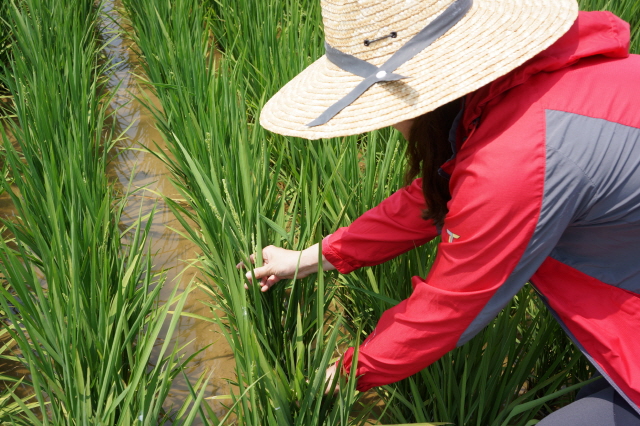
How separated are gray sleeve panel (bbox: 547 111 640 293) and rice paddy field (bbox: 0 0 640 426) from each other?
0.35m

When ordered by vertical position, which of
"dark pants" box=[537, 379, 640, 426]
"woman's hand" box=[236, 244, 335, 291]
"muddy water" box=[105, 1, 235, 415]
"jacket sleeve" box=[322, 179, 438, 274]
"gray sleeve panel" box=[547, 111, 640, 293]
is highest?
"gray sleeve panel" box=[547, 111, 640, 293]

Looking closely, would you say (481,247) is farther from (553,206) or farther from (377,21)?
(377,21)

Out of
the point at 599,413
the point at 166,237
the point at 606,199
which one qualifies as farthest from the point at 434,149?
the point at 166,237

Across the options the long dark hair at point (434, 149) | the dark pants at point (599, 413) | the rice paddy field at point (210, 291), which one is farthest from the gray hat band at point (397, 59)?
the dark pants at point (599, 413)

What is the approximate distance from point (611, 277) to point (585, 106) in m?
0.30

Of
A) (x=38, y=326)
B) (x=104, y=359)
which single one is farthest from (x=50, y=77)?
(x=104, y=359)

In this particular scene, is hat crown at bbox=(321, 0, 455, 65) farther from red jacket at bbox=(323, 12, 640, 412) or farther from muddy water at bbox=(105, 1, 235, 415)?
muddy water at bbox=(105, 1, 235, 415)

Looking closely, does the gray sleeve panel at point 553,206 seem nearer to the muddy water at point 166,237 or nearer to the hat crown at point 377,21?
the hat crown at point 377,21

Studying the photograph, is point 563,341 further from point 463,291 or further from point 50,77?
point 50,77

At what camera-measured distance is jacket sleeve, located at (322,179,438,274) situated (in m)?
1.27

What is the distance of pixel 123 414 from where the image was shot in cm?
106

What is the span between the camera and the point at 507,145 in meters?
0.83

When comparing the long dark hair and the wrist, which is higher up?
the long dark hair

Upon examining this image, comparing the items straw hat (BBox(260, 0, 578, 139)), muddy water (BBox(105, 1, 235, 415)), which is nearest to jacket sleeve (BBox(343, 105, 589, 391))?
straw hat (BBox(260, 0, 578, 139))
